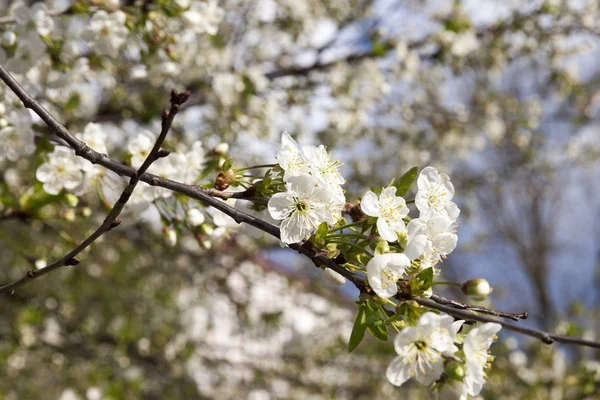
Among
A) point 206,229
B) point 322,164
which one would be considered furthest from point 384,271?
point 206,229

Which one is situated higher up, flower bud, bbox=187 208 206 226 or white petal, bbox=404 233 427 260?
white petal, bbox=404 233 427 260

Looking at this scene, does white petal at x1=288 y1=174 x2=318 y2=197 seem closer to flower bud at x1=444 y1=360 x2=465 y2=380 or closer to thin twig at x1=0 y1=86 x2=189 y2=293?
thin twig at x1=0 y1=86 x2=189 y2=293

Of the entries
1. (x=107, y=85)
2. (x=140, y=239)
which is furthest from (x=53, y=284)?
(x=107, y=85)

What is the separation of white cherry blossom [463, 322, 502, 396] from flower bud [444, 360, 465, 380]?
0.06 feet

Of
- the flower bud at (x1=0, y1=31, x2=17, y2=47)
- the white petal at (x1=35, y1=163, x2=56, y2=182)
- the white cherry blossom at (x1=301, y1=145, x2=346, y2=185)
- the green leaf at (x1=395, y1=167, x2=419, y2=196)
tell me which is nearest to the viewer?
the white cherry blossom at (x1=301, y1=145, x2=346, y2=185)

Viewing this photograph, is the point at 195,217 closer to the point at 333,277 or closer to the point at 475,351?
the point at 333,277

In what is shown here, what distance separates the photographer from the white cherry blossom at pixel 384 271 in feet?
3.12

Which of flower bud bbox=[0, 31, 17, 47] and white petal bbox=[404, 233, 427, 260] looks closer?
white petal bbox=[404, 233, 427, 260]

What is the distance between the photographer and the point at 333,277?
1133 mm

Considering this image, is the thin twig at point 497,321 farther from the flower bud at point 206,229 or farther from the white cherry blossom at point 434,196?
the flower bud at point 206,229

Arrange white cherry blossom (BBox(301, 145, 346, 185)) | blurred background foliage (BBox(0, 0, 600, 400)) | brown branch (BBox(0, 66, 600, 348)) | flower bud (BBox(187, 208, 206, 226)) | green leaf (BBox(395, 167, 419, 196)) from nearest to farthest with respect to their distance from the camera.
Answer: brown branch (BBox(0, 66, 600, 348))
white cherry blossom (BBox(301, 145, 346, 185))
green leaf (BBox(395, 167, 419, 196))
flower bud (BBox(187, 208, 206, 226))
blurred background foliage (BBox(0, 0, 600, 400))

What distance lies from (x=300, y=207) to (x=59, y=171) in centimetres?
87

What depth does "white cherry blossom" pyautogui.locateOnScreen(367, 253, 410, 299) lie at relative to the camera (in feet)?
3.12

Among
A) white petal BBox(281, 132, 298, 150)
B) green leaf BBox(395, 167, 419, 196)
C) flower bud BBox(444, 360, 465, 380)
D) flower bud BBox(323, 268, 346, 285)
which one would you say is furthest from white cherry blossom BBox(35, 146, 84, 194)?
flower bud BBox(444, 360, 465, 380)
